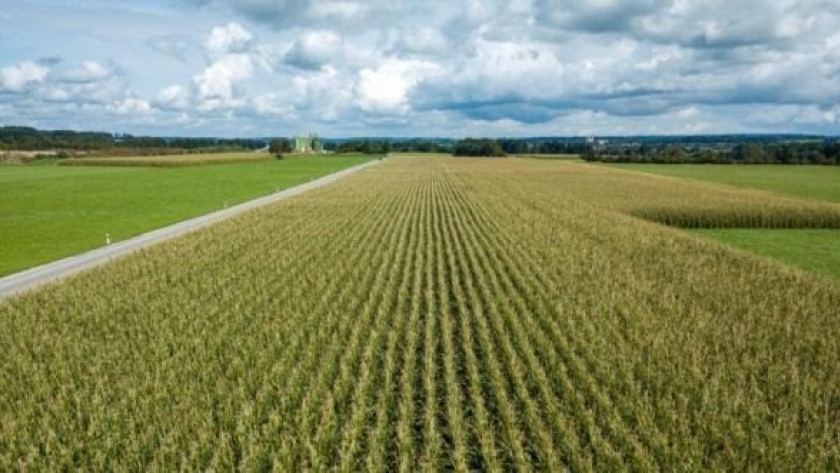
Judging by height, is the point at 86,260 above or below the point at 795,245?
above

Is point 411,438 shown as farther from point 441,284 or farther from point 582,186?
point 582,186

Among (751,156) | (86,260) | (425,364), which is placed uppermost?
(751,156)

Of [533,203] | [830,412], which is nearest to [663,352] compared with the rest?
[830,412]

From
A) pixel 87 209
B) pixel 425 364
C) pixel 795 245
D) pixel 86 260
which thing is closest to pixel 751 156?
pixel 795 245

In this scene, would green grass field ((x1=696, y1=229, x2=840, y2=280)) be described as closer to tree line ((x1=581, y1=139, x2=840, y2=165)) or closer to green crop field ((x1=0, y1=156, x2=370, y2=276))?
green crop field ((x1=0, y1=156, x2=370, y2=276))

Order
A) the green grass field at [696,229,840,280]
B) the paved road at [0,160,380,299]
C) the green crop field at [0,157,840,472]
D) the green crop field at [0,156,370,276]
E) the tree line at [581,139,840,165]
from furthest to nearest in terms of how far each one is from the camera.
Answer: the tree line at [581,139,840,165] < the green crop field at [0,156,370,276] < the green grass field at [696,229,840,280] < the paved road at [0,160,380,299] < the green crop field at [0,157,840,472]

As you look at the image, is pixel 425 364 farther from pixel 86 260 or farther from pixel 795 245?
pixel 795 245

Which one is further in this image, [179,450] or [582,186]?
[582,186]

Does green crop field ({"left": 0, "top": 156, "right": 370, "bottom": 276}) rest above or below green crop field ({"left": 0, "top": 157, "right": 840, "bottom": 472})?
below

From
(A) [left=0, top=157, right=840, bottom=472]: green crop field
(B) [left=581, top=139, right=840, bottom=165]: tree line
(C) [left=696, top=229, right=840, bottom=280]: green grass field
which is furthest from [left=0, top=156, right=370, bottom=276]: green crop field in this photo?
(B) [left=581, top=139, right=840, bottom=165]: tree line
